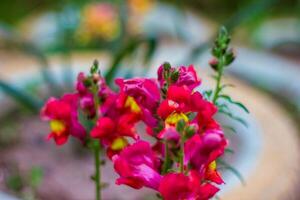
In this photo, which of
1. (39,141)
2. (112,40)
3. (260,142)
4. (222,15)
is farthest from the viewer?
(222,15)

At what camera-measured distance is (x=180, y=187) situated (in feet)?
2.79

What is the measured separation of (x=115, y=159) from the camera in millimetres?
889

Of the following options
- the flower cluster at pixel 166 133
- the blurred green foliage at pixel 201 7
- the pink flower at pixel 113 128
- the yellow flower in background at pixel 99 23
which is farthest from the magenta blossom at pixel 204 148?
the blurred green foliage at pixel 201 7

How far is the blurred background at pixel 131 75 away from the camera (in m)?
1.66

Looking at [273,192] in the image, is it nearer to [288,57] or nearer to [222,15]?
[288,57]

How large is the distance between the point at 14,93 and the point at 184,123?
78cm

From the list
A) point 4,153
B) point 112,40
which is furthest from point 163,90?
point 112,40

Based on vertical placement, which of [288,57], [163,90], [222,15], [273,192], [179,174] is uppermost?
[222,15]

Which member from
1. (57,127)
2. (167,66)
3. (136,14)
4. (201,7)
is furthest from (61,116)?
(201,7)

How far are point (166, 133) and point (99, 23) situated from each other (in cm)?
187

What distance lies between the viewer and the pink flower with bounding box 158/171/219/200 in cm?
85

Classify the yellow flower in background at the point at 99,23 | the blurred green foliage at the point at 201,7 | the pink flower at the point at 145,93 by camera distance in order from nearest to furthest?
1. the pink flower at the point at 145,93
2. the yellow flower in background at the point at 99,23
3. the blurred green foliage at the point at 201,7

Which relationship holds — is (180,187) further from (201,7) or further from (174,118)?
(201,7)

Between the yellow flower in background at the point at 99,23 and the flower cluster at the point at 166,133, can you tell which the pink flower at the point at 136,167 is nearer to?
the flower cluster at the point at 166,133
